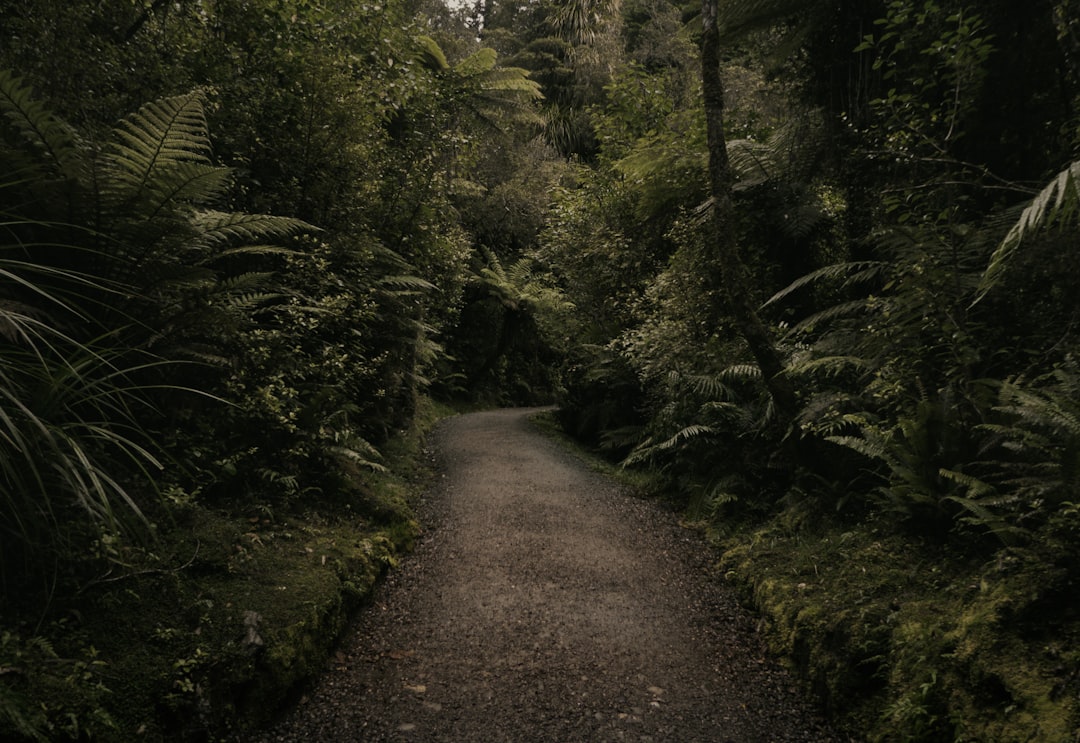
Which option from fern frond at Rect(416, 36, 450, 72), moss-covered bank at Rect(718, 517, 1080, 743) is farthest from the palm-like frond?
moss-covered bank at Rect(718, 517, 1080, 743)

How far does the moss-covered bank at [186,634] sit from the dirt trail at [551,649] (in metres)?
0.33

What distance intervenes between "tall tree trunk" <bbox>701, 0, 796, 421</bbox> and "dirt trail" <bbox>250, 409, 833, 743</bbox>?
6.09 feet

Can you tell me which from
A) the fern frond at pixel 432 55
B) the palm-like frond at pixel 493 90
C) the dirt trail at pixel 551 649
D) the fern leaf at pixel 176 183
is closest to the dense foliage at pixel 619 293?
the fern leaf at pixel 176 183

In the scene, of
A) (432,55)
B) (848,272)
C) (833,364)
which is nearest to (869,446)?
(833,364)

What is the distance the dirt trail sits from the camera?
3.37 metres

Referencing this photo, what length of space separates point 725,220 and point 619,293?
4.97 meters

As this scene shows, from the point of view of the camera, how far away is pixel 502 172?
59.0ft

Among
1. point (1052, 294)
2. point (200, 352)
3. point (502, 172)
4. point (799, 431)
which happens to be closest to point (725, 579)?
point (799, 431)

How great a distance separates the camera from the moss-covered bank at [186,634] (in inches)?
98.6

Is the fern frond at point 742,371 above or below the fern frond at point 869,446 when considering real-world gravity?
above

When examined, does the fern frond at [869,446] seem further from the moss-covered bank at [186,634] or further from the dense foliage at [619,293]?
the moss-covered bank at [186,634]

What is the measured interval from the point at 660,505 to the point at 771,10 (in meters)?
5.54

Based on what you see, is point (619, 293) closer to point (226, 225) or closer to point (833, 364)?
point (833, 364)

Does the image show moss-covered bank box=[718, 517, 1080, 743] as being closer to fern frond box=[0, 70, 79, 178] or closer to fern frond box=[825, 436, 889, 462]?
fern frond box=[825, 436, 889, 462]
